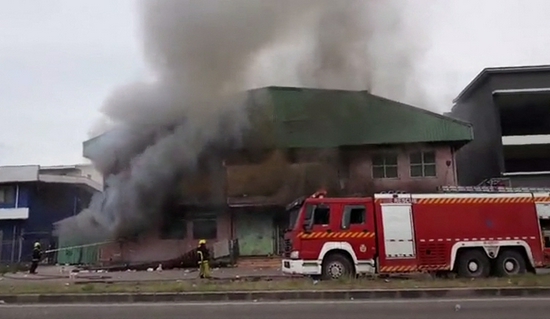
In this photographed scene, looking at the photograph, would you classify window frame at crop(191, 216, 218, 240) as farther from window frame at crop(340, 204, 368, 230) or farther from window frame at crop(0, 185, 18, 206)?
window frame at crop(0, 185, 18, 206)

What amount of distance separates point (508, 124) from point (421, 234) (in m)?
18.1

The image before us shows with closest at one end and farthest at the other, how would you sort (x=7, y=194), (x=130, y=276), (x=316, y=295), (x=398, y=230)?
(x=316, y=295) → (x=398, y=230) → (x=130, y=276) → (x=7, y=194)

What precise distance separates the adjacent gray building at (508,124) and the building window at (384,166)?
5.46 meters

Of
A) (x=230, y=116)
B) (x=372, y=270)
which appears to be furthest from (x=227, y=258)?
(x=372, y=270)

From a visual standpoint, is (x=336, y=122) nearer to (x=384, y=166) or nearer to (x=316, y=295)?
(x=384, y=166)

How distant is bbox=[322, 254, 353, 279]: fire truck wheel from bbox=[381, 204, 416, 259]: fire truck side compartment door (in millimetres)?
1119

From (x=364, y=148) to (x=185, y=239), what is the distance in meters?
9.29

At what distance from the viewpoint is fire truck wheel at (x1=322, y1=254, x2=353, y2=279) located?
1376cm

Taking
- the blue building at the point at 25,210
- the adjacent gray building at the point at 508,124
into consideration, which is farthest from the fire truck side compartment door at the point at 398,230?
the blue building at the point at 25,210

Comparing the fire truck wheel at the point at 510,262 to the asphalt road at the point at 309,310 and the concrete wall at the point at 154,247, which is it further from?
the concrete wall at the point at 154,247

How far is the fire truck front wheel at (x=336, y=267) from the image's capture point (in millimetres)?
13758

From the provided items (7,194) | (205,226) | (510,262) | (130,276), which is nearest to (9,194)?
(7,194)

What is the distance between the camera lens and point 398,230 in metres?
14.2

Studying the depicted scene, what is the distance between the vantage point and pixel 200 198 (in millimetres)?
24688
